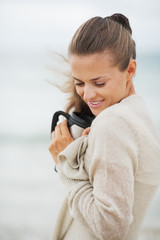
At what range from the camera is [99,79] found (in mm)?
1129

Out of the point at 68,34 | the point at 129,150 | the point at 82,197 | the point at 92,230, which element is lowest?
the point at 68,34

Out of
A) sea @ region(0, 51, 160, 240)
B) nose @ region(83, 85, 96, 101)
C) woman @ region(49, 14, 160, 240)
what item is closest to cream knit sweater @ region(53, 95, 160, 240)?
woman @ region(49, 14, 160, 240)

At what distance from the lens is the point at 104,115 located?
3.44 feet

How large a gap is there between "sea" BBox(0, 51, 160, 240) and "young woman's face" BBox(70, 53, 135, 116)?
0.38m

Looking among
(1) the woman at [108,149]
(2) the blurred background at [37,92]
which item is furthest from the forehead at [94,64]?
(2) the blurred background at [37,92]

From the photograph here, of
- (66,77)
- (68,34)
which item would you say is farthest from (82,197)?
(68,34)

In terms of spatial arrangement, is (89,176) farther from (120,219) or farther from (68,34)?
(68,34)

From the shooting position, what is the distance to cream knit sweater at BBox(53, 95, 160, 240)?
0.97 m

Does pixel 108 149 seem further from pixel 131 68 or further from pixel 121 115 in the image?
pixel 131 68

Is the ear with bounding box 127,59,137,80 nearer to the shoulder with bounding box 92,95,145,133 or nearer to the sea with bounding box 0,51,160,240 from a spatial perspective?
the shoulder with bounding box 92,95,145,133

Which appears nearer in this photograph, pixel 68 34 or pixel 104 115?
pixel 104 115

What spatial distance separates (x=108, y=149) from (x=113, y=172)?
2.6 inches

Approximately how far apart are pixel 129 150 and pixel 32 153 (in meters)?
5.09

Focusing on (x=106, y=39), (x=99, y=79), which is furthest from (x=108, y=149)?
(x=106, y=39)
